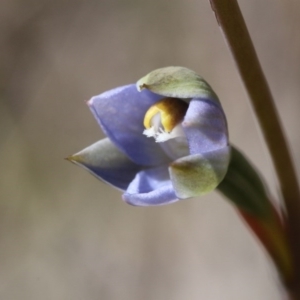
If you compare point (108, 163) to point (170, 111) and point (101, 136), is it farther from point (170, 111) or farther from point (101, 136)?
point (101, 136)

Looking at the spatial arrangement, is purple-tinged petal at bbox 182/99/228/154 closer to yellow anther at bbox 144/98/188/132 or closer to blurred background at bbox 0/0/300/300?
yellow anther at bbox 144/98/188/132

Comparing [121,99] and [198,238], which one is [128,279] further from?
[121,99]

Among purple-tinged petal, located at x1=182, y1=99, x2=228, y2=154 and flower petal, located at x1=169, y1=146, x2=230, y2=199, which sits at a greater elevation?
purple-tinged petal, located at x1=182, y1=99, x2=228, y2=154

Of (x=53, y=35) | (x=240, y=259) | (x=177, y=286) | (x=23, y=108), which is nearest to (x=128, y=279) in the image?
(x=177, y=286)

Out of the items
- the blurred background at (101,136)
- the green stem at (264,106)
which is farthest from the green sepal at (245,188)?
the blurred background at (101,136)

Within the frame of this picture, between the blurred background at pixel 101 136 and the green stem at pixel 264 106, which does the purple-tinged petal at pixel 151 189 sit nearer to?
the green stem at pixel 264 106

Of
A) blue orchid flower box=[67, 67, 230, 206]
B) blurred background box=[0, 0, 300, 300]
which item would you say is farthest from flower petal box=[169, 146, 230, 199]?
blurred background box=[0, 0, 300, 300]

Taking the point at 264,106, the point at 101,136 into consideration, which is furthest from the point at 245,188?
the point at 101,136
